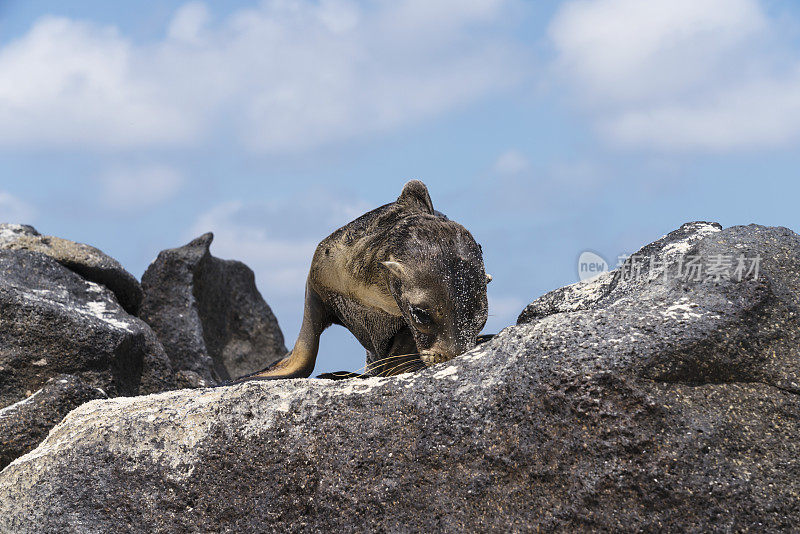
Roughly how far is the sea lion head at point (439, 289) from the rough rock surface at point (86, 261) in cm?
373

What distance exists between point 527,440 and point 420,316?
6.96 ft

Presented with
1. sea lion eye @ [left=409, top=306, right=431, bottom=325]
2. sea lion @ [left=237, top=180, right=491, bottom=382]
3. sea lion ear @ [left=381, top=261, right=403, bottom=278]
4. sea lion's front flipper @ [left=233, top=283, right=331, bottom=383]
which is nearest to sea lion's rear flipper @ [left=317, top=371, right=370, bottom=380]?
sea lion @ [left=237, top=180, right=491, bottom=382]

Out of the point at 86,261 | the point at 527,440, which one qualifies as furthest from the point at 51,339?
the point at 527,440

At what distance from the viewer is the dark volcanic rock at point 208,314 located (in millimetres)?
9289

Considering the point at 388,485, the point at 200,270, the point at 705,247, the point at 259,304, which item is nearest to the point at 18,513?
the point at 388,485

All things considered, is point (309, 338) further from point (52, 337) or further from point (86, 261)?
point (86, 261)

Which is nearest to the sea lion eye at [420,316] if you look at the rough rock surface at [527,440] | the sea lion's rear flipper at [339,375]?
the sea lion's rear flipper at [339,375]

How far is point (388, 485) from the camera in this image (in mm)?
2949

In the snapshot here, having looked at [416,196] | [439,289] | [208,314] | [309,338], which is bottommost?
[439,289]

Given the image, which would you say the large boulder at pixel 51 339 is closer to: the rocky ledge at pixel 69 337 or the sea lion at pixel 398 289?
the rocky ledge at pixel 69 337

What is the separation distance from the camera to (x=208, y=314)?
1038cm

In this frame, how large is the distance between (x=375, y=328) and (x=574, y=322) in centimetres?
315

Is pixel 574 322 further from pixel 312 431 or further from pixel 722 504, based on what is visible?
pixel 312 431

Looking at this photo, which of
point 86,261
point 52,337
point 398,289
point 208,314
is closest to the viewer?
point 398,289
